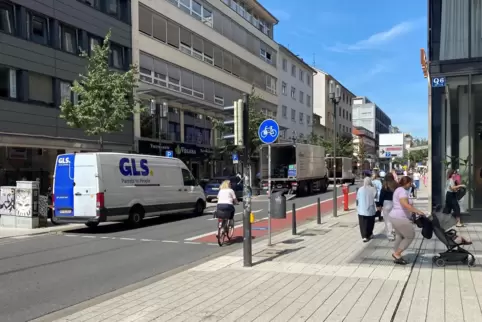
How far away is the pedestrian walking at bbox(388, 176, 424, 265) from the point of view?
780 centimetres

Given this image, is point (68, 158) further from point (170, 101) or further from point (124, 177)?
point (170, 101)

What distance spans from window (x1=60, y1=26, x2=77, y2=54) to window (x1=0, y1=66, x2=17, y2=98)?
12.0 feet

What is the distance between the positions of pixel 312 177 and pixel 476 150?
16.7 meters

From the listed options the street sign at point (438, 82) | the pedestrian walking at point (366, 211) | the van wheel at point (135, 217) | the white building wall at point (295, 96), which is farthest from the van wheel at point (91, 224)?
the white building wall at point (295, 96)

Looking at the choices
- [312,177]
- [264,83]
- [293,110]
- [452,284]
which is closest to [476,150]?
[452,284]

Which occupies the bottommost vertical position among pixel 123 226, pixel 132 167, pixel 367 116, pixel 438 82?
pixel 123 226

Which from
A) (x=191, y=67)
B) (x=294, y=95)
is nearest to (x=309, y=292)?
(x=191, y=67)

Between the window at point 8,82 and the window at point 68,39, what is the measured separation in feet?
12.0

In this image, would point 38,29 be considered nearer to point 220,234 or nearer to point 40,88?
point 40,88

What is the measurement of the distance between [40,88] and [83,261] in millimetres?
16476

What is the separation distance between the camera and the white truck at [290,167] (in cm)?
2789

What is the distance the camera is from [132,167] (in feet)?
50.3

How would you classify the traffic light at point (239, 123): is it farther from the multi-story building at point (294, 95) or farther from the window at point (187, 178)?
the multi-story building at point (294, 95)

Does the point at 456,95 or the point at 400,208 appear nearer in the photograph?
the point at 400,208
